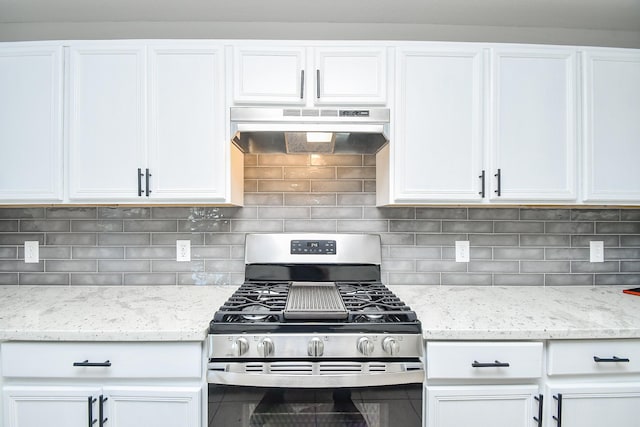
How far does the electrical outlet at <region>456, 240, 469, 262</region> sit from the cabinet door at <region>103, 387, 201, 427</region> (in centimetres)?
153

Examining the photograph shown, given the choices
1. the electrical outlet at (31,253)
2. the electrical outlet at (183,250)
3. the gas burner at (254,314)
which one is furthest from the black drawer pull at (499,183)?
the electrical outlet at (31,253)

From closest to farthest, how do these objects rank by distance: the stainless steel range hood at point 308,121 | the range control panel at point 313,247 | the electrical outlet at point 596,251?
1. the stainless steel range hood at point 308,121
2. the range control panel at point 313,247
3. the electrical outlet at point 596,251

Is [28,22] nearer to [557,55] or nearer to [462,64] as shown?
[462,64]

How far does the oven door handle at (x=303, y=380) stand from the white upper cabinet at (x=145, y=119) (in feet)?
2.71

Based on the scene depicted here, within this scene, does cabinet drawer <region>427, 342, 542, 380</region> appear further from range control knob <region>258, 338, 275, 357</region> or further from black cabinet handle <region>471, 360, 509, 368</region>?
range control knob <region>258, 338, 275, 357</region>

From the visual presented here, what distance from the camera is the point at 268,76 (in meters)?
1.57

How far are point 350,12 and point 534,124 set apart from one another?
45.4 inches

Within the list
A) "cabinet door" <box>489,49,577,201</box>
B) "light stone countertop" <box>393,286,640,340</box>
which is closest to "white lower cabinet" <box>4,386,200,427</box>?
"light stone countertop" <box>393,286,640,340</box>

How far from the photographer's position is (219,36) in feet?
6.37

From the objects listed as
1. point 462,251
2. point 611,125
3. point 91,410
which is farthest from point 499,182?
point 91,410

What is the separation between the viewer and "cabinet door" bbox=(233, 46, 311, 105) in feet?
5.16

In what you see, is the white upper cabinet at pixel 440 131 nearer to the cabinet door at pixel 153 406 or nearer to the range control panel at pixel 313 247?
the range control panel at pixel 313 247

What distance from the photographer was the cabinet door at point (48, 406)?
3.92 ft

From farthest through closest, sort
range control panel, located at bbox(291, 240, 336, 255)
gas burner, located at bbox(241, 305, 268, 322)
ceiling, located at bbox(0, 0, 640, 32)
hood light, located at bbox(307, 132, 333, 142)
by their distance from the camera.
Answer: range control panel, located at bbox(291, 240, 336, 255) → ceiling, located at bbox(0, 0, 640, 32) → hood light, located at bbox(307, 132, 333, 142) → gas burner, located at bbox(241, 305, 268, 322)
